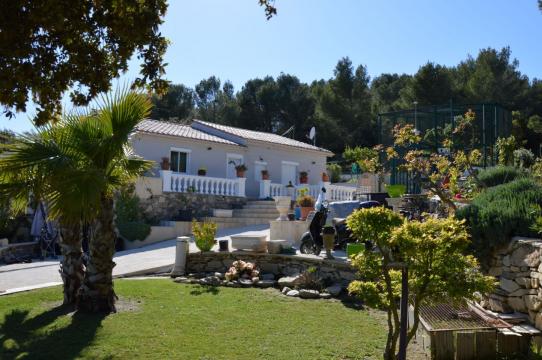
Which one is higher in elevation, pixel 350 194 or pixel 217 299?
pixel 350 194

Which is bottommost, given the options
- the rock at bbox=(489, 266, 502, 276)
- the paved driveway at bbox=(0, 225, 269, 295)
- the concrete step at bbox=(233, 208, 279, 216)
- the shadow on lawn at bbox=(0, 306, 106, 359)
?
the shadow on lawn at bbox=(0, 306, 106, 359)

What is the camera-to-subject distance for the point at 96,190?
23.0 feet

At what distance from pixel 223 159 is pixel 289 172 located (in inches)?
171

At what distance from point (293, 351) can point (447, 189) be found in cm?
706

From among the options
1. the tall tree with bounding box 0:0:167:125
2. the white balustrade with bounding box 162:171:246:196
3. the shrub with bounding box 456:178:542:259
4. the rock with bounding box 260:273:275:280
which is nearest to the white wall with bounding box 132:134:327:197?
the white balustrade with bounding box 162:171:246:196

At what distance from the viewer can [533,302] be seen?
22.4 ft

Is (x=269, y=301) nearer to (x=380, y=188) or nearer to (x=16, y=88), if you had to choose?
(x=16, y=88)

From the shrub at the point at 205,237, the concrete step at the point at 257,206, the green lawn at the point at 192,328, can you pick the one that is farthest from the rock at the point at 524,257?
the concrete step at the point at 257,206

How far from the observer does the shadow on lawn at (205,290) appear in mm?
10258

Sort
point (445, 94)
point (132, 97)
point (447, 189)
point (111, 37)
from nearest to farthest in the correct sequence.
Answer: point (111, 37) < point (132, 97) < point (447, 189) < point (445, 94)

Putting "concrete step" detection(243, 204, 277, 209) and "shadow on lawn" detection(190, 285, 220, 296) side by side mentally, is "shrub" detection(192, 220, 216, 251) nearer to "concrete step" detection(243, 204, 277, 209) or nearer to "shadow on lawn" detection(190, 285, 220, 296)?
"shadow on lawn" detection(190, 285, 220, 296)

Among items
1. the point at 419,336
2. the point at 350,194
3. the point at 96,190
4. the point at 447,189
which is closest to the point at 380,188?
the point at 350,194

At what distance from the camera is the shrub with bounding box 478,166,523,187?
34.3 feet

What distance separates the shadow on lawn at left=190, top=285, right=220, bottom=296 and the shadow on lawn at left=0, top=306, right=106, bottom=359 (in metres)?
2.23
